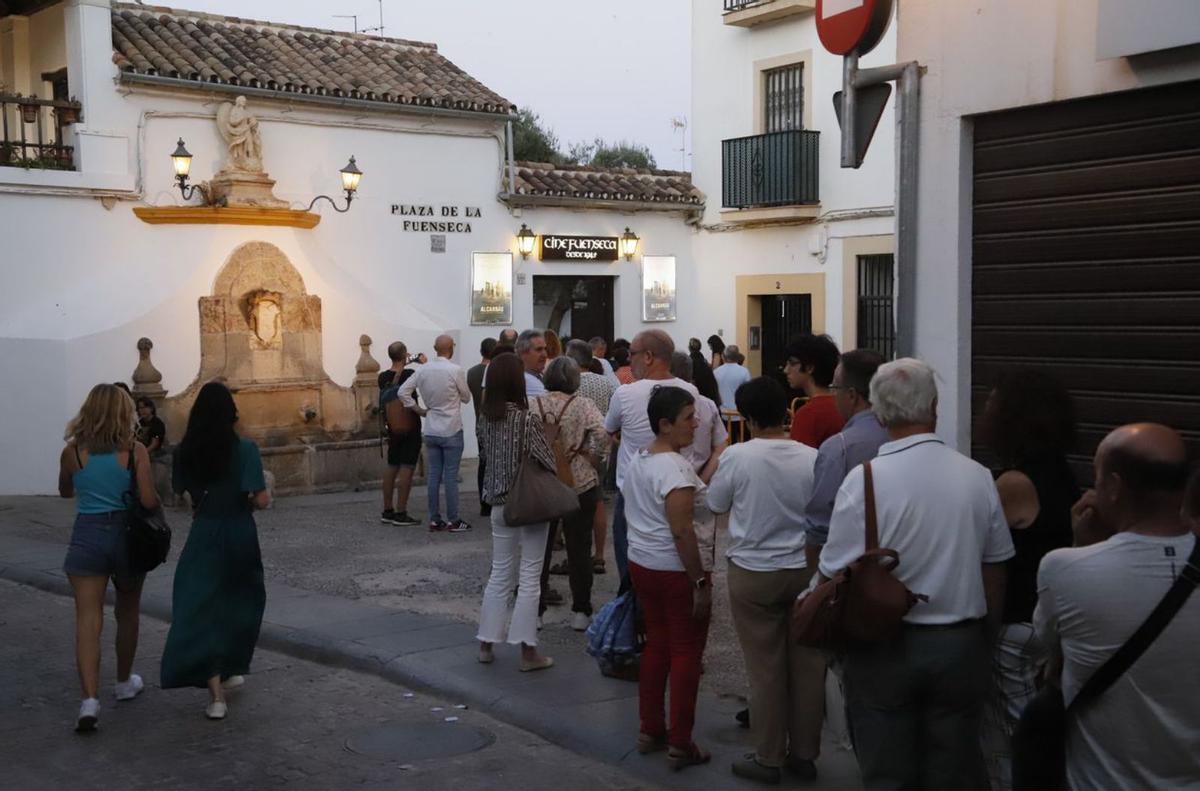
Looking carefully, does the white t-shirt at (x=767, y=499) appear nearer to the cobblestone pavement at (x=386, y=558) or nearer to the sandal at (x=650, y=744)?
the sandal at (x=650, y=744)

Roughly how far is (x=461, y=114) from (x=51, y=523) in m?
8.58

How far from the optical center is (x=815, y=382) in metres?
5.91

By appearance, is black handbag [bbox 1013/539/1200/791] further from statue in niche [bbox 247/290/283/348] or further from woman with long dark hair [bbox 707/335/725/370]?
statue in niche [bbox 247/290/283/348]

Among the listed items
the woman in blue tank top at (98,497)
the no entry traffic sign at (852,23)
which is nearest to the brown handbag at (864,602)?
the no entry traffic sign at (852,23)

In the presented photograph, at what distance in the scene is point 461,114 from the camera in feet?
62.1

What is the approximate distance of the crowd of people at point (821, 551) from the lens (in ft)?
10.6

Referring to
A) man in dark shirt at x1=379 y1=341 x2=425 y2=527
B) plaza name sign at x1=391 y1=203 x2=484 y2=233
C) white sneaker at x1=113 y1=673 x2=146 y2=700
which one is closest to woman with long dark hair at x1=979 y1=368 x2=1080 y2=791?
white sneaker at x1=113 y1=673 x2=146 y2=700

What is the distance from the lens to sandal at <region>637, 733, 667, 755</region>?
582cm

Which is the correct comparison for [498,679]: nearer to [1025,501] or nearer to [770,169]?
[1025,501]

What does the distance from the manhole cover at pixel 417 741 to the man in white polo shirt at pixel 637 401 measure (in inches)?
57.6

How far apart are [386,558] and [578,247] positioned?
1003 centimetres

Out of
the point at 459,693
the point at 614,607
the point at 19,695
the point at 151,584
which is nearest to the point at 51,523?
the point at 151,584

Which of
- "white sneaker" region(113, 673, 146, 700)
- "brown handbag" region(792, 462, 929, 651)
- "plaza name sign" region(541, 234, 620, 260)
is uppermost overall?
"plaza name sign" region(541, 234, 620, 260)

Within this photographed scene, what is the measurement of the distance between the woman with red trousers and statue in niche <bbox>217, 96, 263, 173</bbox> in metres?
12.0
